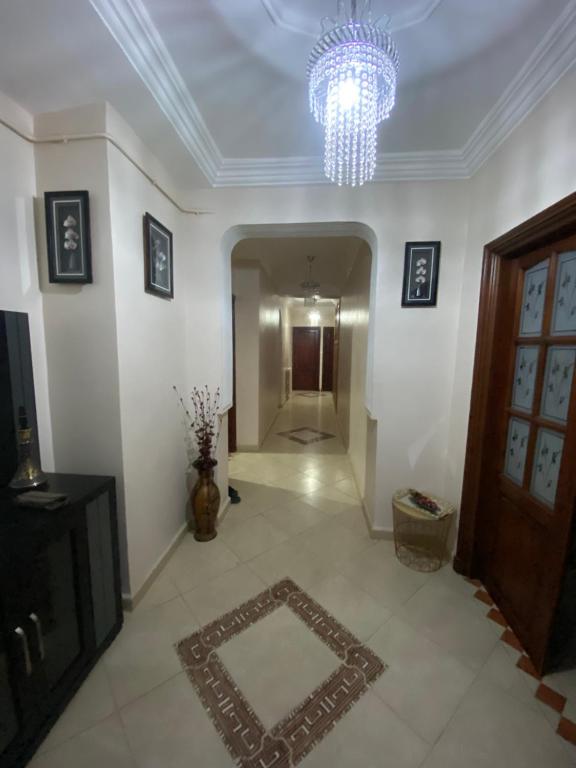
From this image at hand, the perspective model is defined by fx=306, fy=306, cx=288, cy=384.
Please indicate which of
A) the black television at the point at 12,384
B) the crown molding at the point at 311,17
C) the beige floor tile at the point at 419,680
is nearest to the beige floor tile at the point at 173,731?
the beige floor tile at the point at 419,680

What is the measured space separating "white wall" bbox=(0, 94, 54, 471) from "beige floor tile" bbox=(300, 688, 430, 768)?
5.60ft

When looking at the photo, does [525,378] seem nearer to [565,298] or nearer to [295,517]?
[565,298]

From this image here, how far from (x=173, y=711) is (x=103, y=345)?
1.56m

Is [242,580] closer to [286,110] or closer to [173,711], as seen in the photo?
Result: [173,711]

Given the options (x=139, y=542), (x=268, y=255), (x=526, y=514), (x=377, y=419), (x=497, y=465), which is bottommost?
(x=139, y=542)

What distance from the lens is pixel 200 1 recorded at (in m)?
1.02

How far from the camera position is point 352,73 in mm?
1019

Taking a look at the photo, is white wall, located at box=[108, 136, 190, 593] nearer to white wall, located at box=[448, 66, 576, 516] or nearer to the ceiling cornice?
the ceiling cornice

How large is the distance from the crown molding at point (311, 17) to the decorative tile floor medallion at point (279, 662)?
254cm

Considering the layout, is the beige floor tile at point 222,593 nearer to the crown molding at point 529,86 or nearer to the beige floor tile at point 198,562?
the beige floor tile at point 198,562

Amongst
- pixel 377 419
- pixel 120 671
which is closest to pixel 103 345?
pixel 120 671

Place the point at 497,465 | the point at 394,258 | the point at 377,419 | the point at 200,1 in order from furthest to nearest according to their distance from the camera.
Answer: the point at 377,419 < the point at 394,258 < the point at 497,465 < the point at 200,1

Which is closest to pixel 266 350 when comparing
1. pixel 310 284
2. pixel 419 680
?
pixel 310 284

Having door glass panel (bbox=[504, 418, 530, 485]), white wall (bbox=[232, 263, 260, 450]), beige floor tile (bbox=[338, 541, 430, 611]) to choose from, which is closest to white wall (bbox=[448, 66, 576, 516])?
door glass panel (bbox=[504, 418, 530, 485])
